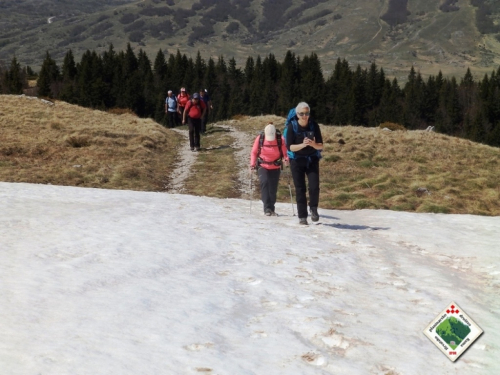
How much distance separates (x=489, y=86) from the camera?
130 m

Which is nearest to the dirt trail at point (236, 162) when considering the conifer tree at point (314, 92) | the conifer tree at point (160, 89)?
the conifer tree at point (160, 89)

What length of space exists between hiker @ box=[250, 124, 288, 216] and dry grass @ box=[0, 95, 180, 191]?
6982 mm

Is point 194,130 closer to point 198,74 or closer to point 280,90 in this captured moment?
point 280,90

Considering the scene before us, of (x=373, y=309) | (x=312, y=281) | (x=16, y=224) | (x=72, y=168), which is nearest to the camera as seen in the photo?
(x=373, y=309)

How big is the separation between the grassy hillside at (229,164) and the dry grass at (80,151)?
0.04 metres

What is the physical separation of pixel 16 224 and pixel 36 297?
3995mm

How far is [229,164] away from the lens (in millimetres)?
23938

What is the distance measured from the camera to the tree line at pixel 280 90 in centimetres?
11588

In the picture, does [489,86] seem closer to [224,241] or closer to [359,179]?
[359,179]

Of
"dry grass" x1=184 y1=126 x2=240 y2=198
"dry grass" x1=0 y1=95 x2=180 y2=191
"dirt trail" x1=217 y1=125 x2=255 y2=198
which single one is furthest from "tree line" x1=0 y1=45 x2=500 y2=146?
"dry grass" x1=184 y1=126 x2=240 y2=198

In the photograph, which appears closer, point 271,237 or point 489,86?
point 271,237

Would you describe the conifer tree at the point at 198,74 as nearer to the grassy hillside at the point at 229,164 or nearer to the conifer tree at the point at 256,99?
the conifer tree at the point at 256,99

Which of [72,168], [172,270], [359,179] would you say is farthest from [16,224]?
[359,179]

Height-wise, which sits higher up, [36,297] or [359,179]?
[36,297]
